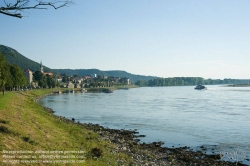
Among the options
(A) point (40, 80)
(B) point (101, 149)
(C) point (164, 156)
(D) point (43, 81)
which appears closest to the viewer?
(B) point (101, 149)

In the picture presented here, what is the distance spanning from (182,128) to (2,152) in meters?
28.1

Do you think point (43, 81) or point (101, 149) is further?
point (43, 81)

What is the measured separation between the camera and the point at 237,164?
2089cm

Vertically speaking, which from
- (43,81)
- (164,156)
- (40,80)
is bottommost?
(164,156)

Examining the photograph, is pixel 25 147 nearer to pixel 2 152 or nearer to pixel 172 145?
pixel 2 152

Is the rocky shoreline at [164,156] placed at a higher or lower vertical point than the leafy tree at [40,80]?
lower

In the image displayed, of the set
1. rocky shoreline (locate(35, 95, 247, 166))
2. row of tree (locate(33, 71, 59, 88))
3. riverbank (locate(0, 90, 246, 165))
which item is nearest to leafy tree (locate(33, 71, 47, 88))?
row of tree (locate(33, 71, 59, 88))

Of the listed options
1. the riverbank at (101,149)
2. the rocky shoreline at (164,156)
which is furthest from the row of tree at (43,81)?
the rocky shoreline at (164,156)

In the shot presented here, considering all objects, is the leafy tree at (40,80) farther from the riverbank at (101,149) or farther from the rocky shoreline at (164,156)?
the rocky shoreline at (164,156)

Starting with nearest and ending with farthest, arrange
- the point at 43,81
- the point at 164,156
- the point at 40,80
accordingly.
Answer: the point at 164,156
the point at 40,80
the point at 43,81

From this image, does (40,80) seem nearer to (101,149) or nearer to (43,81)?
(43,81)

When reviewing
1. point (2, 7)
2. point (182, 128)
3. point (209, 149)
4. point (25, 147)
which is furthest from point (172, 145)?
point (2, 7)

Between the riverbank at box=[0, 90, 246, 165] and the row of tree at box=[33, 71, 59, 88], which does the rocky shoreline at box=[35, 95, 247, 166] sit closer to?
the riverbank at box=[0, 90, 246, 165]

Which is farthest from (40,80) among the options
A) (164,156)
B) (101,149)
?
(101,149)
